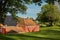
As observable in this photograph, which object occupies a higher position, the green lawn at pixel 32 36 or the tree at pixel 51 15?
the tree at pixel 51 15

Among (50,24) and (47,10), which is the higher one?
(47,10)

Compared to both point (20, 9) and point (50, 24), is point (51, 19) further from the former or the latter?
point (20, 9)

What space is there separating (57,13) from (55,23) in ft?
16.4

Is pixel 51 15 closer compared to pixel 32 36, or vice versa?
pixel 32 36

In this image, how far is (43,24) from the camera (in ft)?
374

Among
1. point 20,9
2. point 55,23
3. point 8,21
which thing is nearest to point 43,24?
point 55,23

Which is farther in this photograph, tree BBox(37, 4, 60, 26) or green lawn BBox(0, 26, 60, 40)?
tree BBox(37, 4, 60, 26)

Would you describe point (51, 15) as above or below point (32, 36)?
above

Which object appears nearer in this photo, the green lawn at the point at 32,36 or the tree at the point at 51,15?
the green lawn at the point at 32,36

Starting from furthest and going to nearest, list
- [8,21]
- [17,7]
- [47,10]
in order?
[47,10] < [8,21] < [17,7]

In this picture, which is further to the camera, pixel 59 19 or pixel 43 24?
pixel 43 24

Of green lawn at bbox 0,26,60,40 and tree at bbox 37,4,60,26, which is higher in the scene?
tree at bbox 37,4,60,26

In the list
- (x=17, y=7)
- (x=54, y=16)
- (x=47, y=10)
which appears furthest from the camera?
(x=47, y=10)

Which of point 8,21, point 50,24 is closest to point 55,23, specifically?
point 50,24
